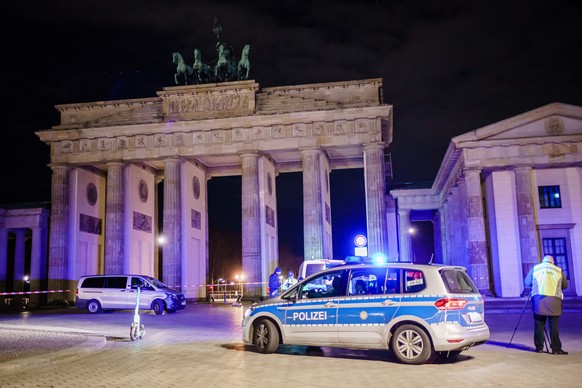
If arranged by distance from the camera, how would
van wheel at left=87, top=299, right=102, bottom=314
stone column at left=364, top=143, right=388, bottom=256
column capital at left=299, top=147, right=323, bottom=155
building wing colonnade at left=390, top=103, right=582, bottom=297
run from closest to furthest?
1. van wheel at left=87, top=299, right=102, bottom=314
2. building wing colonnade at left=390, top=103, right=582, bottom=297
3. stone column at left=364, top=143, right=388, bottom=256
4. column capital at left=299, top=147, right=323, bottom=155

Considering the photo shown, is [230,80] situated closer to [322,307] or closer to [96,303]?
[96,303]

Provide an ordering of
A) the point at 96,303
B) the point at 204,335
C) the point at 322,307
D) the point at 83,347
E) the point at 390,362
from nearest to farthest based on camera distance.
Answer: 1. the point at 390,362
2. the point at 322,307
3. the point at 83,347
4. the point at 204,335
5. the point at 96,303

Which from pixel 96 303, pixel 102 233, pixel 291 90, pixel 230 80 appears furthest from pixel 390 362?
pixel 102 233

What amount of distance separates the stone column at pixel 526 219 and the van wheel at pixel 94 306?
20727mm

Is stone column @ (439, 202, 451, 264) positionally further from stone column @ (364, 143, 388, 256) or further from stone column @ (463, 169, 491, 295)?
stone column @ (463, 169, 491, 295)

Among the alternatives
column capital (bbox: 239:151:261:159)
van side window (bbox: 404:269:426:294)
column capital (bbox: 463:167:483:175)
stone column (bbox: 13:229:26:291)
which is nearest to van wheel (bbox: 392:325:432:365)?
van side window (bbox: 404:269:426:294)

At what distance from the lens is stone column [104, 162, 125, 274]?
124ft

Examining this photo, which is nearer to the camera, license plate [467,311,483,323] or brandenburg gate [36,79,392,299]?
license plate [467,311,483,323]

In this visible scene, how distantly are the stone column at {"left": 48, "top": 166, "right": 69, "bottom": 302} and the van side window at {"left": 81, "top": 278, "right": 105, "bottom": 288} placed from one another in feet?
40.1

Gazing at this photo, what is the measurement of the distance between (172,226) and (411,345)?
2932 cm

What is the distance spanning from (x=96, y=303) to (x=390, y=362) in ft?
63.6

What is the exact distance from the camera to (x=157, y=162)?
41031mm

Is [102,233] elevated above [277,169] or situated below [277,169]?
below

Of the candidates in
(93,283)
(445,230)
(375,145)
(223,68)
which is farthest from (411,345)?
(445,230)
